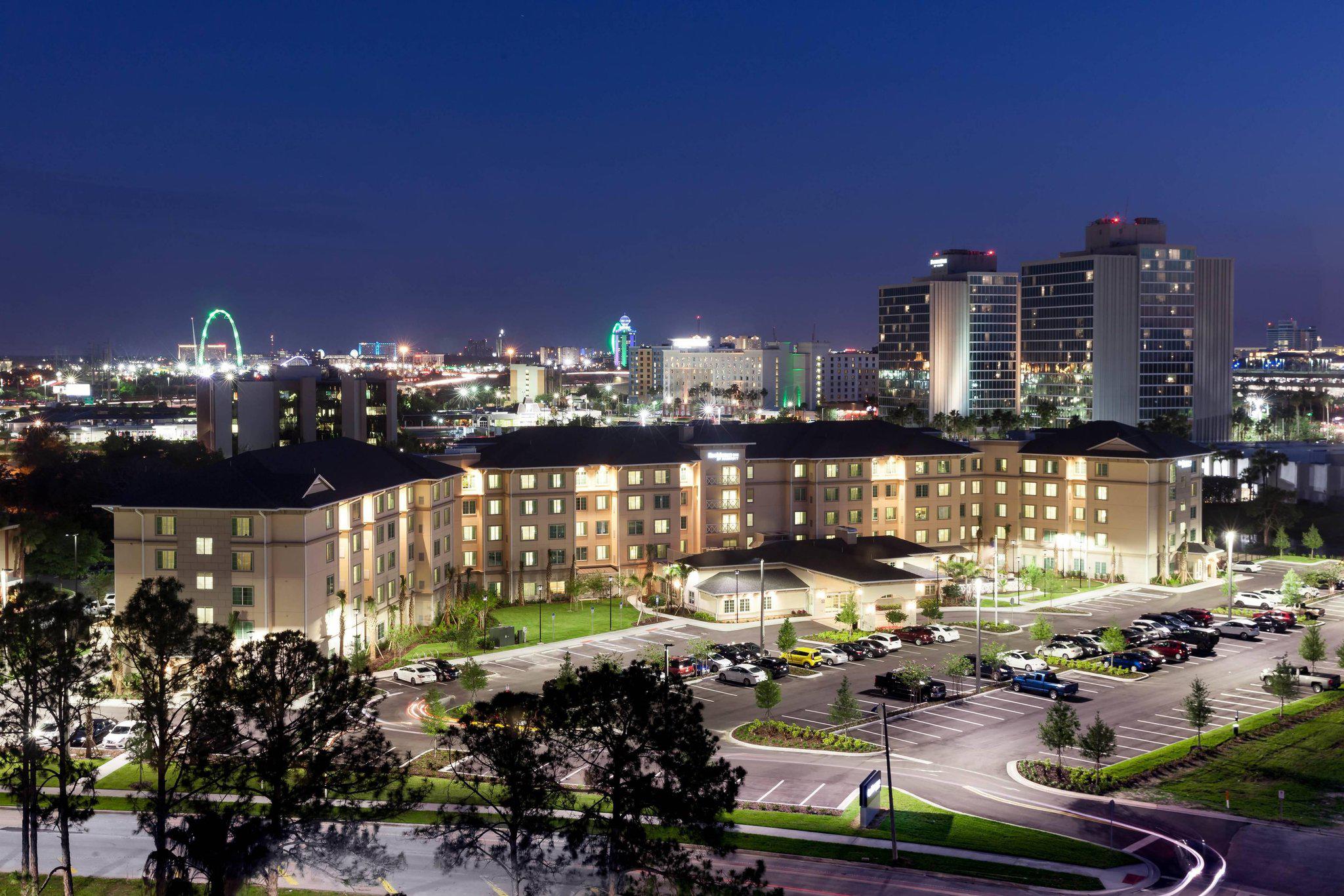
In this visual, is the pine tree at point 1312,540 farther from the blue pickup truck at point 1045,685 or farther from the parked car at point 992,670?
the blue pickup truck at point 1045,685

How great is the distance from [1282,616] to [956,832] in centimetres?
4477

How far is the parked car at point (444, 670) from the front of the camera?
60156 mm

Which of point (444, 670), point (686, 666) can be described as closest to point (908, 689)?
point (686, 666)

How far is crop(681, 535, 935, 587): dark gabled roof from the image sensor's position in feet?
254

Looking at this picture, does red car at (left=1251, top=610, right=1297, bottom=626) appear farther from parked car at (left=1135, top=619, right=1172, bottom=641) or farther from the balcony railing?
the balcony railing

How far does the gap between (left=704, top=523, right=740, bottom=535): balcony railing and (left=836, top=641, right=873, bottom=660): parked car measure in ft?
77.9

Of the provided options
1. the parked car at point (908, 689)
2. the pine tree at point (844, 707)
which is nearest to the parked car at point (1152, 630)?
the parked car at point (908, 689)

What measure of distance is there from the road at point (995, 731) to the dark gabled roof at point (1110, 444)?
53.8 ft

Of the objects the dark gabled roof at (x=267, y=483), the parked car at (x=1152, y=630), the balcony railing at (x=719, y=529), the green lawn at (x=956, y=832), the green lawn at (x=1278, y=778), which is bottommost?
the green lawn at (x=1278, y=778)

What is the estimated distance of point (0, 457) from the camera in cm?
13475

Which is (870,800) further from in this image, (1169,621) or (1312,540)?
(1312,540)

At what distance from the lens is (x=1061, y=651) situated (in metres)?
65.4

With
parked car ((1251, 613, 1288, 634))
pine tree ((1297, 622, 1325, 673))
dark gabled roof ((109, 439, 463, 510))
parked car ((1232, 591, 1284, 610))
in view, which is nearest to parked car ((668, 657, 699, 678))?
dark gabled roof ((109, 439, 463, 510))

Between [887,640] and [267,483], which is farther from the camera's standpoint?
[887,640]
